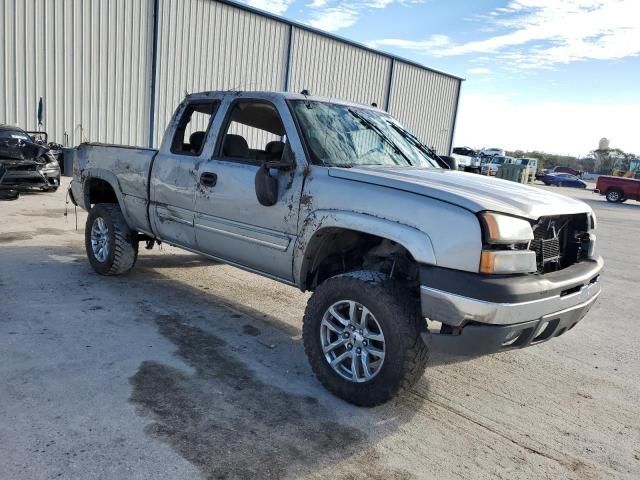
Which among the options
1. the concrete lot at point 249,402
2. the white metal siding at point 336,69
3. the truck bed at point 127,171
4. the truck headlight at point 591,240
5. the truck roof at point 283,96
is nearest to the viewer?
the concrete lot at point 249,402

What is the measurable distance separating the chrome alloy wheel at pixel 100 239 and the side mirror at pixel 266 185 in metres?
→ 2.62

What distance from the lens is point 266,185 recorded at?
385 cm

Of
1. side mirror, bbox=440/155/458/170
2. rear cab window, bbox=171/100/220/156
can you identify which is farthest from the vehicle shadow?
side mirror, bbox=440/155/458/170

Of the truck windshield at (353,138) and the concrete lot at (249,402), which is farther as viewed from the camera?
the truck windshield at (353,138)

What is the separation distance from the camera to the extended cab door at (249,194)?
3.87 meters

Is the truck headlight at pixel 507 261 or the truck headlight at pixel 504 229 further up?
the truck headlight at pixel 504 229

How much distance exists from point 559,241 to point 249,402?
2.34 m

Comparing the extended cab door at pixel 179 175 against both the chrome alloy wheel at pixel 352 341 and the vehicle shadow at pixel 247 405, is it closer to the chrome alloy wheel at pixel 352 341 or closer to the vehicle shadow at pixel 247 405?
the vehicle shadow at pixel 247 405

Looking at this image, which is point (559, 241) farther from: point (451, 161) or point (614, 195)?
point (614, 195)

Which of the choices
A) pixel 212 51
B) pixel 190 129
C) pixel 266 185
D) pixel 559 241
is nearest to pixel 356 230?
pixel 266 185

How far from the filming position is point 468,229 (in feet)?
9.49

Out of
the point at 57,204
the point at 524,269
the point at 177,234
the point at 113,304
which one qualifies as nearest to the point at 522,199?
the point at 524,269

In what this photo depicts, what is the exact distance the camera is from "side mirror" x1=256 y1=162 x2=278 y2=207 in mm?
3846

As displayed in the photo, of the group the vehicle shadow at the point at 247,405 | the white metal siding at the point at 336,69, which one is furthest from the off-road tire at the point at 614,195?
the vehicle shadow at the point at 247,405
